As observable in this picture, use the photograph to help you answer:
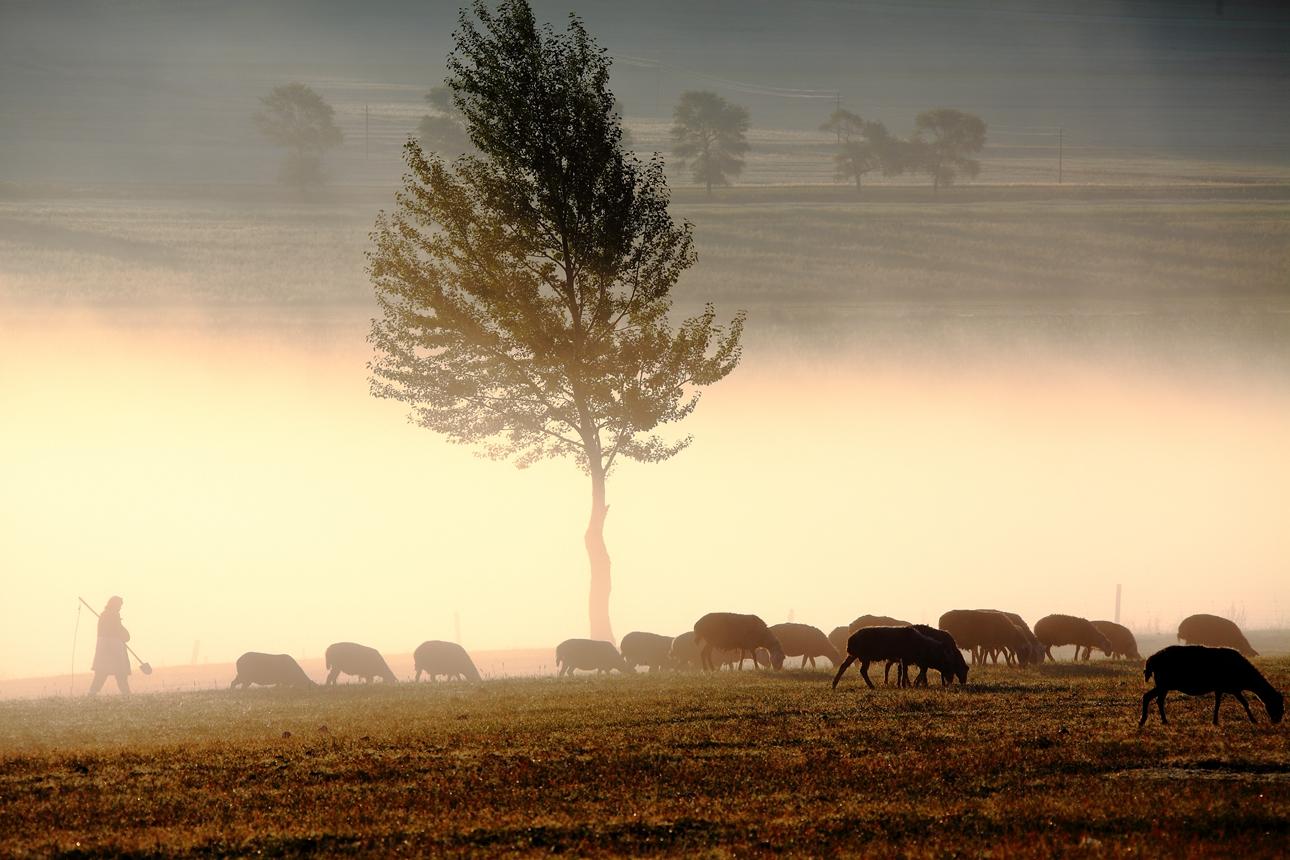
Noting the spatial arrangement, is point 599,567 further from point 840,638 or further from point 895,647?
point 895,647

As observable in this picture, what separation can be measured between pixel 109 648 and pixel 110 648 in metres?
0.03

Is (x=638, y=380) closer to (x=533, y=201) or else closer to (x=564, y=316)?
(x=564, y=316)

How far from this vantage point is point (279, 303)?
137m

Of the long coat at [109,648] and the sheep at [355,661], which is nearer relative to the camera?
the long coat at [109,648]

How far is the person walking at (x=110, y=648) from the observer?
44.3 metres

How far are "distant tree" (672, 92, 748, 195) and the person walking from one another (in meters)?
147

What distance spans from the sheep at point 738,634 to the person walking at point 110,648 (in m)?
17.4

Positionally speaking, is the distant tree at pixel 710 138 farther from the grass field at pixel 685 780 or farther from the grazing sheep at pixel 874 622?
the grass field at pixel 685 780

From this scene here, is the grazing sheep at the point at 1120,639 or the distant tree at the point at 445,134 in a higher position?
the distant tree at the point at 445,134

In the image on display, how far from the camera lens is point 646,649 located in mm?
48219

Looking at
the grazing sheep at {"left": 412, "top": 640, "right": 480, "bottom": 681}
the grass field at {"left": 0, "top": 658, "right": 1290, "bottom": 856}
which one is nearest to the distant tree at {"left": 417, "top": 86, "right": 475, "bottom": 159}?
the grazing sheep at {"left": 412, "top": 640, "right": 480, "bottom": 681}

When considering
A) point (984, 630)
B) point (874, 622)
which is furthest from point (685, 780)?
point (874, 622)

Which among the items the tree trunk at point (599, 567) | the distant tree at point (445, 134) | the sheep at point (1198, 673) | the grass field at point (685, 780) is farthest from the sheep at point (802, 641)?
the distant tree at point (445, 134)

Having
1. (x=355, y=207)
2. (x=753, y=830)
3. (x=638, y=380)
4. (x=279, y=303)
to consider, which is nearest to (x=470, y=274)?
(x=638, y=380)
